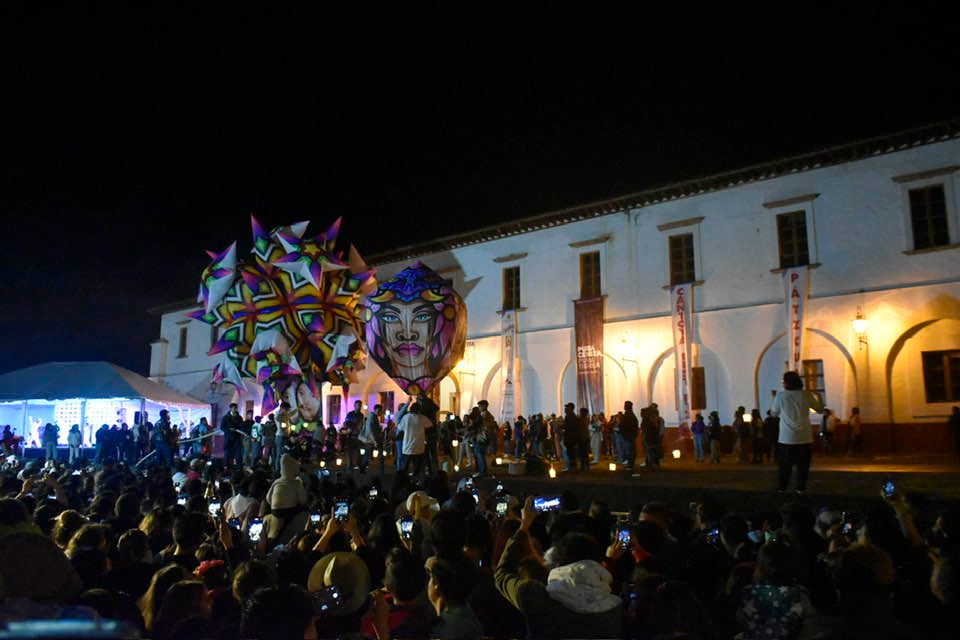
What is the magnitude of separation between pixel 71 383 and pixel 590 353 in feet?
58.4

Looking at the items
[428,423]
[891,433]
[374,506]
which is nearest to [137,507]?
[374,506]

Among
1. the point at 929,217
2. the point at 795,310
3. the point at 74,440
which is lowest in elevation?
the point at 74,440

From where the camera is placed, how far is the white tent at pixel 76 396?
Result: 80.1 ft

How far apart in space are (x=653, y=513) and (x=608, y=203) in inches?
760

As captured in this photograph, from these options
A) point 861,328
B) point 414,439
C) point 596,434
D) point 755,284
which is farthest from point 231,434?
point 861,328

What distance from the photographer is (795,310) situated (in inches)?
779

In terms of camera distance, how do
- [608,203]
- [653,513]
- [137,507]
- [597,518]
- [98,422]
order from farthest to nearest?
1. [98,422]
2. [608,203]
3. [137,507]
4. [597,518]
5. [653,513]

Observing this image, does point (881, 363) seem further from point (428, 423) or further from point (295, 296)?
point (295, 296)

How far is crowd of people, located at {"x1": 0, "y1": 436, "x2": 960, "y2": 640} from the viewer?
10.6 ft

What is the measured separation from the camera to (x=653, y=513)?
5.59 m

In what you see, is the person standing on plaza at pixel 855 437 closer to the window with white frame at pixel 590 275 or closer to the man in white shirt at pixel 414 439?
the window with white frame at pixel 590 275

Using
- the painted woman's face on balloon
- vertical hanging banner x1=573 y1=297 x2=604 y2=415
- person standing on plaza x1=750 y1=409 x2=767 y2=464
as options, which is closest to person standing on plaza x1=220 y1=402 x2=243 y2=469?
the painted woman's face on balloon

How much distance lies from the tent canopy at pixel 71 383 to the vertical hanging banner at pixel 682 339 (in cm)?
1815

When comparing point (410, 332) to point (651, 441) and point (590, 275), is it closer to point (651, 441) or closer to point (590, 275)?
point (590, 275)
